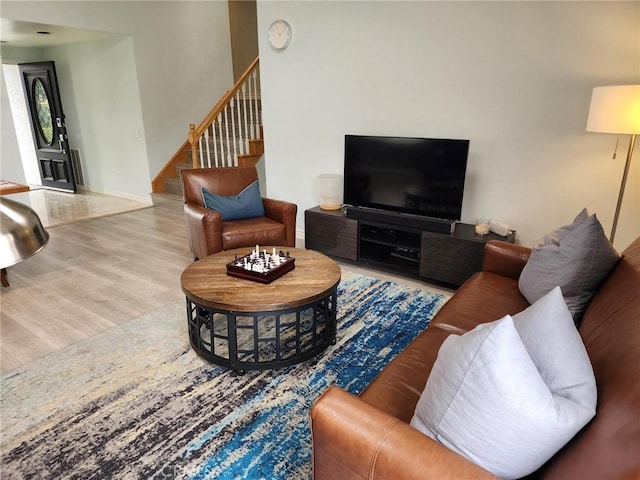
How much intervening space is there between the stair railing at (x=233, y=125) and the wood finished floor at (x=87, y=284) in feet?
4.01

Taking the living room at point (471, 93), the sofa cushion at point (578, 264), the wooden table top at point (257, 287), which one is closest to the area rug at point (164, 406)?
the living room at point (471, 93)

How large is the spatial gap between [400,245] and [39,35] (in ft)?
18.7

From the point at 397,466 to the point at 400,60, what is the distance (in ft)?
11.4

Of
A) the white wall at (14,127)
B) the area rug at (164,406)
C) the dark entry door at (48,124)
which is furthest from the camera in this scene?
the dark entry door at (48,124)

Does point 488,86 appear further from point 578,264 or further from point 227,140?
point 227,140

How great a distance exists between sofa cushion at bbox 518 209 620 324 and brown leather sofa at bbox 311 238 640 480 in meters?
0.17

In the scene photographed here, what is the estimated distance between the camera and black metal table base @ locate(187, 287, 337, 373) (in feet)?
7.19

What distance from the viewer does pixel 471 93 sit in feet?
11.3

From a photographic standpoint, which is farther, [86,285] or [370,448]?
[86,285]

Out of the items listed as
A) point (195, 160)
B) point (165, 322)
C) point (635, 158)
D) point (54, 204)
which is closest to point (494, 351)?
point (165, 322)

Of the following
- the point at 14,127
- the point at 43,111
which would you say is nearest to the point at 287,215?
the point at 14,127

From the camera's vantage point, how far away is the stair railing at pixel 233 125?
560 centimetres

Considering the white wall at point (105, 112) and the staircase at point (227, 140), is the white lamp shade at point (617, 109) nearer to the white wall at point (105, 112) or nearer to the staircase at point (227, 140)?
the staircase at point (227, 140)

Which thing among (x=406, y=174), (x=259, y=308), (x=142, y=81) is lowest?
(x=259, y=308)
